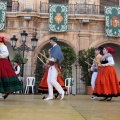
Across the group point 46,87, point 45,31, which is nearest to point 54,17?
point 45,31

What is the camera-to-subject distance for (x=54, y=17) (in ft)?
59.1

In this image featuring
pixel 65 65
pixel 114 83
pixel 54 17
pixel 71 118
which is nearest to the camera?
pixel 71 118

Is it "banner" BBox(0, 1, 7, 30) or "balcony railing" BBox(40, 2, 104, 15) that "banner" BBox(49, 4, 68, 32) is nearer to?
"balcony railing" BBox(40, 2, 104, 15)

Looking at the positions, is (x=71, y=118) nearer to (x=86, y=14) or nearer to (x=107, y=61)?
(x=107, y=61)

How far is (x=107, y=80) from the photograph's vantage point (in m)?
8.41

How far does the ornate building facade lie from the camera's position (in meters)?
17.9

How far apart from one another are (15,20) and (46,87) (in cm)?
1030

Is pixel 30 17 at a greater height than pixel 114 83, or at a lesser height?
greater

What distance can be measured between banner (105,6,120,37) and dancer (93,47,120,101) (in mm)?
9840

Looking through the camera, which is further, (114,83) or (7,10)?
(7,10)

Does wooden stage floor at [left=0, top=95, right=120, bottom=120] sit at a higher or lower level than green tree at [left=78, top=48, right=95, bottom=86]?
lower

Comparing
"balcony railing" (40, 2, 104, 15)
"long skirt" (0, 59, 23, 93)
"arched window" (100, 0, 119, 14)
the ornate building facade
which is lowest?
"long skirt" (0, 59, 23, 93)

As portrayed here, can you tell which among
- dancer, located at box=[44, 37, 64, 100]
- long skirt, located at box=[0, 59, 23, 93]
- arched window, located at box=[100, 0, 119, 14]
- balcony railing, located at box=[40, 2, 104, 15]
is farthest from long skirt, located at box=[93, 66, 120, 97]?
arched window, located at box=[100, 0, 119, 14]

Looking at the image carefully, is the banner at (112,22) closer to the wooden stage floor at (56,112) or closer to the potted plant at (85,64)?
the potted plant at (85,64)
